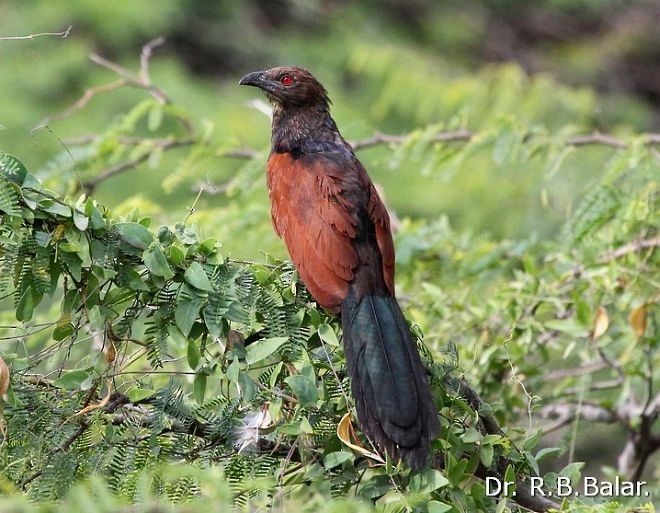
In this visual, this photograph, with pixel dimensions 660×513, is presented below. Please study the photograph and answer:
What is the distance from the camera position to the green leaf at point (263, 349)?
2.17 meters

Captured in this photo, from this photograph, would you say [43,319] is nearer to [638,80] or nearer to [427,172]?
[427,172]

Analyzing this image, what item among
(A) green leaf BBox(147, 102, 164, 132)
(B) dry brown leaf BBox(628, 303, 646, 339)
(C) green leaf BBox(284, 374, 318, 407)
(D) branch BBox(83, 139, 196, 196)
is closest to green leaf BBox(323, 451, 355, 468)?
(C) green leaf BBox(284, 374, 318, 407)

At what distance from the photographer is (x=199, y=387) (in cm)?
220

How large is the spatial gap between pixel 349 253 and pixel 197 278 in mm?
834

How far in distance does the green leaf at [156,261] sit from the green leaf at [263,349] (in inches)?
9.8

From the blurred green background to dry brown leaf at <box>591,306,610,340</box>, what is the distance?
88cm

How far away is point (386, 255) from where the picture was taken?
2.98m

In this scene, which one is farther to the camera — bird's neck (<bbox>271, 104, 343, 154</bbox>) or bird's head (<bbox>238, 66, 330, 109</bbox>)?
bird's head (<bbox>238, 66, 330, 109</bbox>)

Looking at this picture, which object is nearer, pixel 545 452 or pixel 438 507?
pixel 438 507

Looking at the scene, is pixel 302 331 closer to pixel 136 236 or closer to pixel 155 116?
pixel 136 236

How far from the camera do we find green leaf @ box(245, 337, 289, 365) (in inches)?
→ 85.4

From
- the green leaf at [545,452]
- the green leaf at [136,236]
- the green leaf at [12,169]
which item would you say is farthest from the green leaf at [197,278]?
the green leaf at [545,452]

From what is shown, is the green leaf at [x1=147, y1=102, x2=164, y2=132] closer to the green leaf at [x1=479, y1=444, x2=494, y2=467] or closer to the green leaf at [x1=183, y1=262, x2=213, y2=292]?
the green leaf at [x1=183, y1=262, x2=213, y2=292]

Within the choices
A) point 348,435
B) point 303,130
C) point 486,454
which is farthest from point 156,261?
point 303,130
